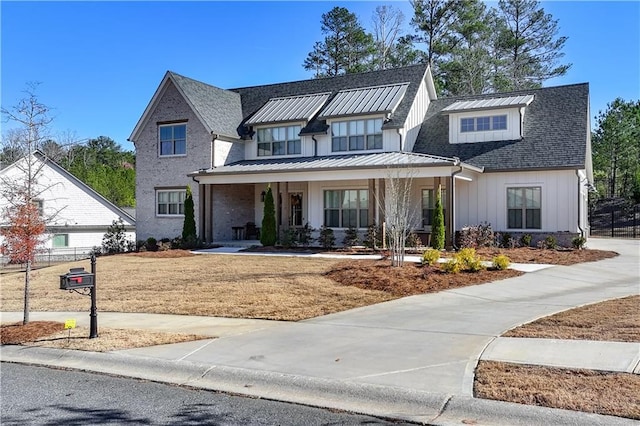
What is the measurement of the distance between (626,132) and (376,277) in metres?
41.3

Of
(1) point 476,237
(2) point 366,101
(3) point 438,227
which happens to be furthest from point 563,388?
(2) point 366,101

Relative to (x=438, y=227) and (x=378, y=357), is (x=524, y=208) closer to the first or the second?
Result: (x=438, y=227)

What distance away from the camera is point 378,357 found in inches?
273

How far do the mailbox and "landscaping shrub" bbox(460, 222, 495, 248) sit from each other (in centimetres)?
1529

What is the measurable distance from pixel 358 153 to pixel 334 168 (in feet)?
12.2

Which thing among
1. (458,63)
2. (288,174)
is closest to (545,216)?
(288,174)

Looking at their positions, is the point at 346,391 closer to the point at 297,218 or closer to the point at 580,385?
the point at 580,385

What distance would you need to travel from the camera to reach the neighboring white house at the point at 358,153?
2189 cm

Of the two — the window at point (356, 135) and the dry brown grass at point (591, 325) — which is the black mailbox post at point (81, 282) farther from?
the window at point (356, 135)

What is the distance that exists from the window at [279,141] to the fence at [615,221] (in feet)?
69.7

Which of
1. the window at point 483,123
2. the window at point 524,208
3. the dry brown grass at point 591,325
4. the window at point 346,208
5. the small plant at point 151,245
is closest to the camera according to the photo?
the dry brown grass at point 591,325

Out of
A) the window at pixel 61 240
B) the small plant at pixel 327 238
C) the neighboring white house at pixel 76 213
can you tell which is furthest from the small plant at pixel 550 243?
the window at pixel 61 240

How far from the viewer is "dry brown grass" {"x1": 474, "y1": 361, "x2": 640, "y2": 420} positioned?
4938 mm

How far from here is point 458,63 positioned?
1638 inches
